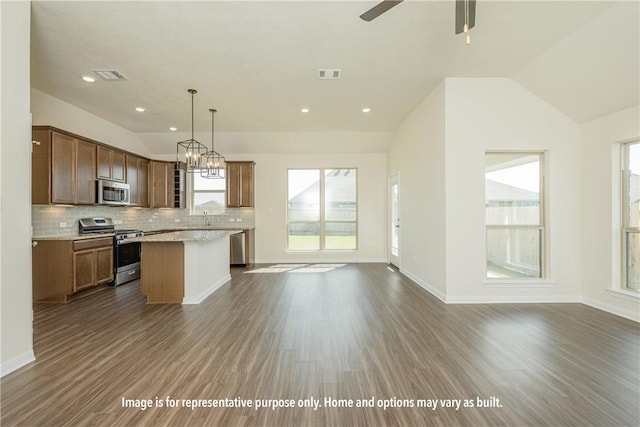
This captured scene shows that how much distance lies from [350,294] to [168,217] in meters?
5.32

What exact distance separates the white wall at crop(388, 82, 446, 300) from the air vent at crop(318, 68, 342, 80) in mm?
1534

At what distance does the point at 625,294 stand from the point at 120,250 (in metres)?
7.46

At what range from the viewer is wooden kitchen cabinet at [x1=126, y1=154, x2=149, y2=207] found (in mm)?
5812

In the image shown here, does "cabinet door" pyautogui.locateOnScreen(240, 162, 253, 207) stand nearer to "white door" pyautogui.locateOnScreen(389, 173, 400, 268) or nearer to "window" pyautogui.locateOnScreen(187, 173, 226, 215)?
"window" pyautogui.locateOnScreen(187, 173, 226, 215)

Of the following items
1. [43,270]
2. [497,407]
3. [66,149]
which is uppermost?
[66,149]

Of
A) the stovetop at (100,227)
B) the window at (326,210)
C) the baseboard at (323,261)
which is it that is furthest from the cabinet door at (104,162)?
the window at (326,210)

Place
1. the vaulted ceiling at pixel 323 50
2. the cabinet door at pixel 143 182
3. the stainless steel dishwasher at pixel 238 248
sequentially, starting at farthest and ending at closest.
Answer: the stainless steel dishwasher at pixel 238 248 → the cabinet door at pixel 143 182 → the vaulted ceiling at pixel 323 50

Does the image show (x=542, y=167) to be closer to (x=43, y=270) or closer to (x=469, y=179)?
(x=469, y=179)

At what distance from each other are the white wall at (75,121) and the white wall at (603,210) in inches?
314

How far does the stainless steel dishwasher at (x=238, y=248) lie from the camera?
6.70 metres

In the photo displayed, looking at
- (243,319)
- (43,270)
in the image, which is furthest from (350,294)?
(43,270)

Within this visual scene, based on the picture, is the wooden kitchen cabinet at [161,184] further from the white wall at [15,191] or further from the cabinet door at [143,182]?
the white wall at [15,191]

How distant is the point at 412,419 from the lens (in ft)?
5.65

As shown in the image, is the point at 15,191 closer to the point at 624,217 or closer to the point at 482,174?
the point at 482,174
